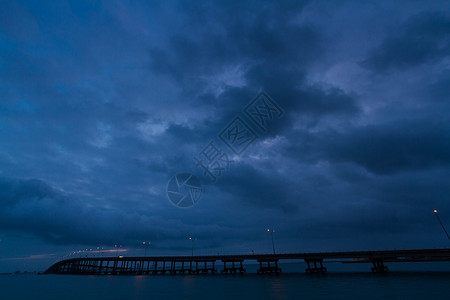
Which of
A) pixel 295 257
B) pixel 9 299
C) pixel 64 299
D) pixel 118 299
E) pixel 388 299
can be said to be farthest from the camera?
pixel 295 257

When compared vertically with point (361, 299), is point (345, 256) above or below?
above

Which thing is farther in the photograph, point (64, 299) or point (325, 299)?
point (64, 299)

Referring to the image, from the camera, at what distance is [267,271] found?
111 meters

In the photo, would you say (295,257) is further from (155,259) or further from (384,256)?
(155,259)

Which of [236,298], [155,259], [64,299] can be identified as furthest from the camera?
[155,259]

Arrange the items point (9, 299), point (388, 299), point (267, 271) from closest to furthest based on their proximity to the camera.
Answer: point (388, 299), point (9, 299), point (267, 271)

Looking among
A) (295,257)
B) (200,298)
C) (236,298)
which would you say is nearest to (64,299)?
(200,298)

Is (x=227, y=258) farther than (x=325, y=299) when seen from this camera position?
Yes

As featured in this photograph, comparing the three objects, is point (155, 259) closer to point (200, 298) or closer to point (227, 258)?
point (227, 258)

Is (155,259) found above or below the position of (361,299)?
above

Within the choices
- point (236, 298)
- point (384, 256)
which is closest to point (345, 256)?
point (384, 256)

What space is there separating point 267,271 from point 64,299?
88.8 metres

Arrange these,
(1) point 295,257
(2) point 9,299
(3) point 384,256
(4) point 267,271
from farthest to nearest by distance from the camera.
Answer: (4) point 267,271 → (1) point 295,257 → (3) point 384,256 → (2) point 9,299

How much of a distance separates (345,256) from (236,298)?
63250 millimetres
